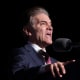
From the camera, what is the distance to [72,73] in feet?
4.69

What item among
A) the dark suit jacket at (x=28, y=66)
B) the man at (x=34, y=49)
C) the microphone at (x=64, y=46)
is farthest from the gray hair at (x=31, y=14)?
the microphone at (x=64, y=46)

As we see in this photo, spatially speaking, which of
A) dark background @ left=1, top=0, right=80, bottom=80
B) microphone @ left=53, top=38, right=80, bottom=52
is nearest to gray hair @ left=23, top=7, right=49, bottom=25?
microphone @ left=53, top=38, right=80, bottom=52

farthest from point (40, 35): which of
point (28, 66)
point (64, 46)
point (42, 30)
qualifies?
point (64, 46)

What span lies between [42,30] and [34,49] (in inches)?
3.9

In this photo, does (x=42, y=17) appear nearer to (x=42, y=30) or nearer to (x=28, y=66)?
(x=42, y=30)

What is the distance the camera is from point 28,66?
4.46 feet

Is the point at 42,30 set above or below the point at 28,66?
above

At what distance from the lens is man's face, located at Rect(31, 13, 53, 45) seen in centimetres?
152

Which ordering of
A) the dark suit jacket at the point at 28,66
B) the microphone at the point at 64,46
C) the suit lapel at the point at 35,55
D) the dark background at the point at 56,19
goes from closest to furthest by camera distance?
the microphone at the point at 64,46
the dark suit jacket at the point at 28,66
the suit lapel at the point at 35,55
the dark background at the point at 56,19

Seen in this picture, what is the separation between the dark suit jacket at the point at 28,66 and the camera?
1190 mm

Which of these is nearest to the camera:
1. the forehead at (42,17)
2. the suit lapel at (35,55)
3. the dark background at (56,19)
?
the suit lapel at (35,55)

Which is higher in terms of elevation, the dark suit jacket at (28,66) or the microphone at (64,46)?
the microphone at (64,46)

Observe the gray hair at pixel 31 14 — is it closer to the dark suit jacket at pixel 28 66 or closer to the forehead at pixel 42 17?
the forehead at pixel 42 17

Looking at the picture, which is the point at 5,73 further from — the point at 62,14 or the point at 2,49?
the point at 62,14
